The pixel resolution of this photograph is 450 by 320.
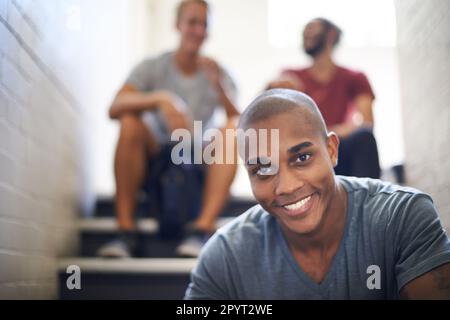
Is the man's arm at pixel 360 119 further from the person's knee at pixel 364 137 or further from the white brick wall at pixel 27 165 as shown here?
the white brick wall at pixel 27 165

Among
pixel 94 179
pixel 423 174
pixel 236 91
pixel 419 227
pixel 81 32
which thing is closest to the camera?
pixel 419 227

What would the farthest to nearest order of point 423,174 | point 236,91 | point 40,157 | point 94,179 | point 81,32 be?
point 94,179, point 236,91, point 81,32, point 40,157, point 423,174

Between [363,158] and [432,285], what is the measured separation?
0.75ft

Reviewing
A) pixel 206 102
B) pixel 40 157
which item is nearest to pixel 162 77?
pixel 206 102

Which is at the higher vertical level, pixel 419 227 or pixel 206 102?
pixel 206 102

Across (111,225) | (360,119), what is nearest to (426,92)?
(360,119)

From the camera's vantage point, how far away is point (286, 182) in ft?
2.39

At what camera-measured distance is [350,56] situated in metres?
1.07

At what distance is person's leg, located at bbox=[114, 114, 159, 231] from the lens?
110 centimetres

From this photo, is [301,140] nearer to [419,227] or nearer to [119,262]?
[419,227]

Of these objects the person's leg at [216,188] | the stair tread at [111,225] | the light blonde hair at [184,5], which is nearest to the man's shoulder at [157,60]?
the light blonde hair at [184,5]

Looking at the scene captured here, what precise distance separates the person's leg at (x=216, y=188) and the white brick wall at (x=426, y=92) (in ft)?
1.04
